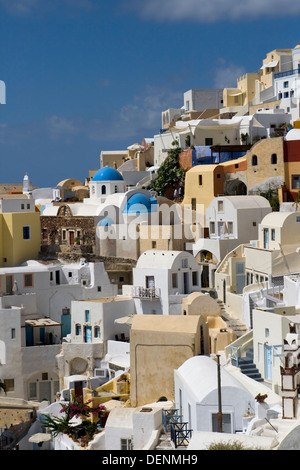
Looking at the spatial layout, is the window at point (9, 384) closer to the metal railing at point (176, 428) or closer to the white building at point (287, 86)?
the metal railing at point (176, 428)

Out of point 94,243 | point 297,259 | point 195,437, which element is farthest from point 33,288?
point 195,437

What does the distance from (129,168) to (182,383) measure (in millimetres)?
33630

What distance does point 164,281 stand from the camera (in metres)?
32.1

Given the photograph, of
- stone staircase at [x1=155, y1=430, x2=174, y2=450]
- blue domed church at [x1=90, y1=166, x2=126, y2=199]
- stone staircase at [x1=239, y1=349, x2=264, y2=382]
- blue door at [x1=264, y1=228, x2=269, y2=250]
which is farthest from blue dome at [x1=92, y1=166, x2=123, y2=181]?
stone staircase at [x1=155, y1=430, x2=174, y2=450]

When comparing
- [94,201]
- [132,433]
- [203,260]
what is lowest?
[132,433]

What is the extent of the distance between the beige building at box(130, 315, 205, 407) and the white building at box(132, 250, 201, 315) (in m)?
5.07

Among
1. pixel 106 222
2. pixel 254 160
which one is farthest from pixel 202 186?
pixel 106 222

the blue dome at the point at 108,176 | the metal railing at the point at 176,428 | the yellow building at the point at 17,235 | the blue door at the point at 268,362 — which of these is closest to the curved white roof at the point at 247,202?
the yellow building at the point at 17,235

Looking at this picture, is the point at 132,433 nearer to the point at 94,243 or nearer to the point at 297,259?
the point at 297,259

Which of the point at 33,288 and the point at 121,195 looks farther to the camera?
the point at 121,195

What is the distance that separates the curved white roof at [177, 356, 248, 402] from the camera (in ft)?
66.6

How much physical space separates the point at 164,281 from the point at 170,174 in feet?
46.0

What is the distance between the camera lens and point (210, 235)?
37406 mm

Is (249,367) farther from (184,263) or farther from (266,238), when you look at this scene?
(266,238)
